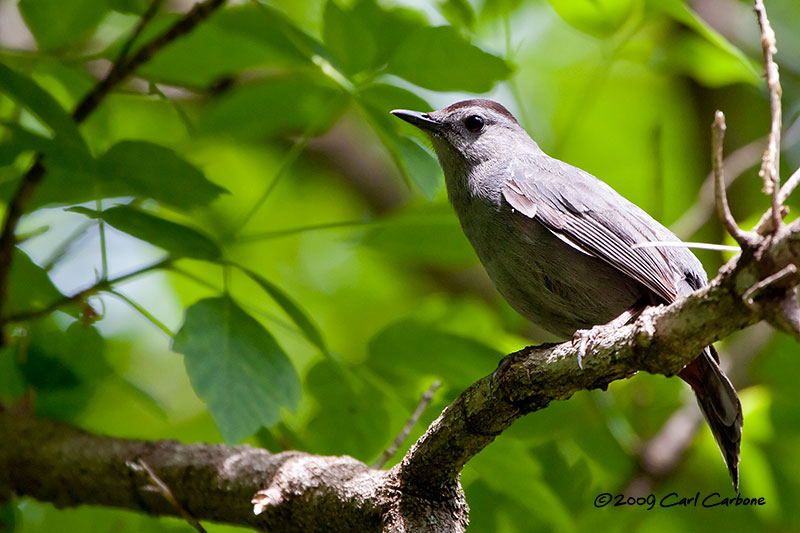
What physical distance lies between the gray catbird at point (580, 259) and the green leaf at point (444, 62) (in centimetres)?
62

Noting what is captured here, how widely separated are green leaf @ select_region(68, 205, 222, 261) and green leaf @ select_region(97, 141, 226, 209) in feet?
0.31

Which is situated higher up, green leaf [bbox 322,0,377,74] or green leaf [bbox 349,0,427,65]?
green leaf [bbox 349,0,427,65]

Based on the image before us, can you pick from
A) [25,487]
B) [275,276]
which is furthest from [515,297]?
[275,276]

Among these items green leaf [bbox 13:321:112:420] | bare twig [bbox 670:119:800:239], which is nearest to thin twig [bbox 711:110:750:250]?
green leaf [bbox 13:321:112:420]

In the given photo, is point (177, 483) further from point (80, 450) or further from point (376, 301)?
point (376, 301)

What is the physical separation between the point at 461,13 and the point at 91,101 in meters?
1.68

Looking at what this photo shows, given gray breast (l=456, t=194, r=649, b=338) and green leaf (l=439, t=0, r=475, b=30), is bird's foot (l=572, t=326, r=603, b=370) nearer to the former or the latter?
gray breast (l=456, t=194, r=649, b=338)

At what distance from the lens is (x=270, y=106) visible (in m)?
4.22

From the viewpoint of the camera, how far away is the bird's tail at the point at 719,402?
340 cm

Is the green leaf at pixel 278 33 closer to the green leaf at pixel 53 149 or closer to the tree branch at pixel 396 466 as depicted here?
the green leaf at pixel 53 149

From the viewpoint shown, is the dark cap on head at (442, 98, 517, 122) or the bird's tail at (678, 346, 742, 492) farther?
the dark cap on head at (442, 98, 517, 122)

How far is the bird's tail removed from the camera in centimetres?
340

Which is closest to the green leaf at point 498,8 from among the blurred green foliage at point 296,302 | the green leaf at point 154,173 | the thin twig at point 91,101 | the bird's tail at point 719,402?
the blurred green foliage at point 296,302

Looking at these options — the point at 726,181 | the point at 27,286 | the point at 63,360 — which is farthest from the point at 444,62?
the point at 726,181
